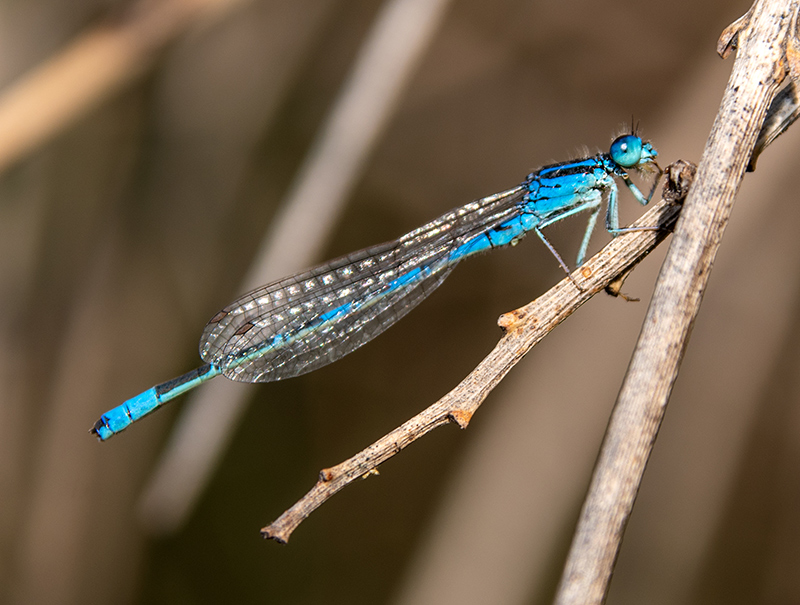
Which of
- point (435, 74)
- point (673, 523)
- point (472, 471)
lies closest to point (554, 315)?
point (472, 471)

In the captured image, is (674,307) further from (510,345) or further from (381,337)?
(381,337)

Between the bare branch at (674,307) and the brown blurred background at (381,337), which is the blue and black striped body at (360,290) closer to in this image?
the brown blurred background at (381,337)

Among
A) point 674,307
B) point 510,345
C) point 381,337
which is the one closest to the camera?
point 674,307

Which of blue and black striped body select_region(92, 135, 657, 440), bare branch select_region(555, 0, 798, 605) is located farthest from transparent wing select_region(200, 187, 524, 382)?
bare branch select_region(555, 0, 798, 605)

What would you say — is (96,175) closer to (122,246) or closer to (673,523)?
(122,246)

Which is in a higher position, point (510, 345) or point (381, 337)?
point (381, 337)

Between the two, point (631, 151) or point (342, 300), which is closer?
point (631, 151)

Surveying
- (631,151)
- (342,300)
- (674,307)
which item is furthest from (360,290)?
(674,307)

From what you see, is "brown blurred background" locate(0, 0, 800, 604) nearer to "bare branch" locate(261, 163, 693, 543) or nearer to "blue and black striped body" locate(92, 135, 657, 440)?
"blue and black striped body" locate(92, 135, 657, 440)
